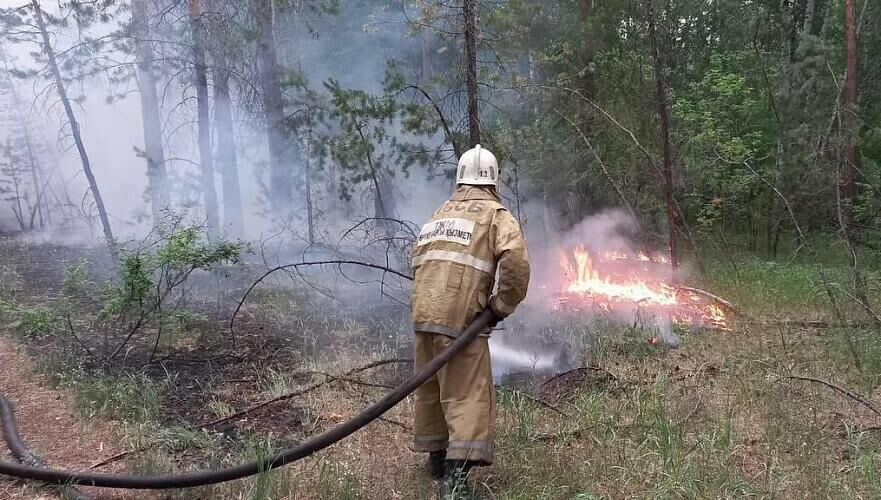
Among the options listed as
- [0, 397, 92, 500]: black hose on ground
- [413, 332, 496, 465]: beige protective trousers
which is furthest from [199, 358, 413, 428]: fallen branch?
[413, 332, 496, 465]: beige protective trousers

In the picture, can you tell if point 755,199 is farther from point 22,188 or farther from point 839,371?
point 22,188

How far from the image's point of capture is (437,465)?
12.8 ft

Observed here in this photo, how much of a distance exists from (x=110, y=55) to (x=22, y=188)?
1193 centimetres

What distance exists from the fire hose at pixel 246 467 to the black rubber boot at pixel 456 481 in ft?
1.60

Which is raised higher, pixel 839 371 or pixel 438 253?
pixel 438 253

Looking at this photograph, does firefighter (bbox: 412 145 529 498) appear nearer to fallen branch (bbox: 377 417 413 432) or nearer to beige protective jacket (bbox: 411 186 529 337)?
beige protective jacket (bbox: 411 186 529 337)

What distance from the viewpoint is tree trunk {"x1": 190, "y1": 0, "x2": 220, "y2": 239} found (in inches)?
466

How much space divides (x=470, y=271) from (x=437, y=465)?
127 centimetres

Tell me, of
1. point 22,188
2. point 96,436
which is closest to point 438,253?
point 96,436

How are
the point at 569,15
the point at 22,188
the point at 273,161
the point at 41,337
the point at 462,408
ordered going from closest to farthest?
the point at 462,408 → the point at 41,337 → the point at 569,15 → the point at 273,161 → the point at 22,188

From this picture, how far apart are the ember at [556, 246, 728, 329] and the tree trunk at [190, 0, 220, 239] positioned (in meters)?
6.58

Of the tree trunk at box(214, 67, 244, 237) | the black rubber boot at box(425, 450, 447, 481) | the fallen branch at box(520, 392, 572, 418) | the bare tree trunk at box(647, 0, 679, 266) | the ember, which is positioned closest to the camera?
the black rubber boot at box(425, 450, 447, 481)

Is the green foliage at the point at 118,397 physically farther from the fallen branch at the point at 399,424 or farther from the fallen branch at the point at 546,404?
the fallen branch at the point at 546,404

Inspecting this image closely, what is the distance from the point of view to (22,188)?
21.9 metres
